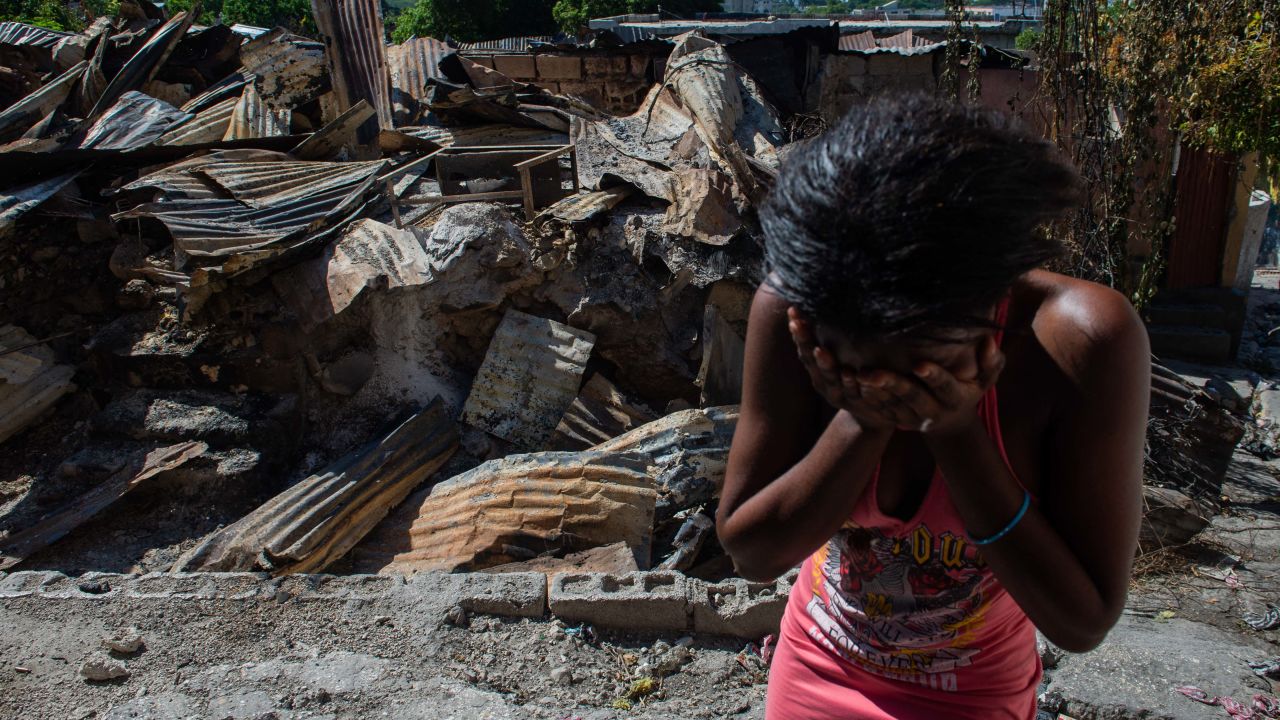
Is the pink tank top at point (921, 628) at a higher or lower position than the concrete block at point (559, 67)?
lower

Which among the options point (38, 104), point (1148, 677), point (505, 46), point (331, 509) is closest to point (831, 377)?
point (1148, 677)

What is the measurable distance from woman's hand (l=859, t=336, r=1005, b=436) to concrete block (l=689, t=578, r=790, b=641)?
245cm

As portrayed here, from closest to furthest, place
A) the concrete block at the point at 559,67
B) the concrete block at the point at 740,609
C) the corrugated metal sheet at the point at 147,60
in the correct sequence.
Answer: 1. the concrete block at the point at 740,609
2. the corrugated metal sheet at the point at 147,60
3. the concrete block at the point at 559,67

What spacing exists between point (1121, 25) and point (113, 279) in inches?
308

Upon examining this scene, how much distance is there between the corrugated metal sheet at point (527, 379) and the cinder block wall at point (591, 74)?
533 cm

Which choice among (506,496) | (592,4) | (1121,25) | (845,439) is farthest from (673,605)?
(592,4)

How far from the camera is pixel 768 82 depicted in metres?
9.88

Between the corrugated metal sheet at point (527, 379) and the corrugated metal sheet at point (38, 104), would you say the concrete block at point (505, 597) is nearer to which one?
the corrugated metal sheet at point (527, 379)

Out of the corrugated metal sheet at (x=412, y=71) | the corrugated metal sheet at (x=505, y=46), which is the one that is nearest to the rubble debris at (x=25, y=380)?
the corrugated metal sheet at (x=412, y=71)

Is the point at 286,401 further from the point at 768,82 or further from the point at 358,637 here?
the point at 768,82

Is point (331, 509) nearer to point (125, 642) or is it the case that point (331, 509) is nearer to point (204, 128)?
point (125, 642)

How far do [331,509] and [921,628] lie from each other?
3.76 m

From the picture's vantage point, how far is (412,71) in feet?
31.5

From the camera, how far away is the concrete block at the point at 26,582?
3.50 meters
